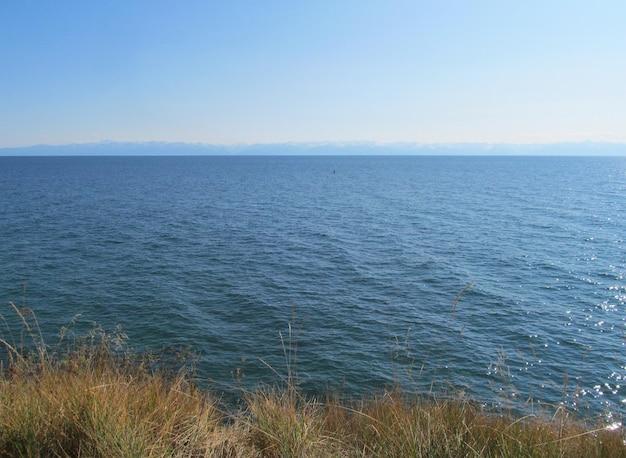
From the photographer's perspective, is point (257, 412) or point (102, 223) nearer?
point (257, 412)

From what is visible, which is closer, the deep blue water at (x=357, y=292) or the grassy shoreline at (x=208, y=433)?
the grassy shoreline at (x=208, y=433)

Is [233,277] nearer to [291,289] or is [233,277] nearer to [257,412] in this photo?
[291,289]

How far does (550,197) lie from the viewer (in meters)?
77.6

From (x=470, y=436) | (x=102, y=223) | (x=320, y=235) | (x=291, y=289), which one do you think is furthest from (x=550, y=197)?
(x=470, y=436)

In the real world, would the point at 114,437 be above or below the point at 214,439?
above

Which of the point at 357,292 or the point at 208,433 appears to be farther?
the point at 357,292

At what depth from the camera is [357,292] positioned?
27.4 metres

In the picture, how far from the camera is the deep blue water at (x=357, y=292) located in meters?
18.3

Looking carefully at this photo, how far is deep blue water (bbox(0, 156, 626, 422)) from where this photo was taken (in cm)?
1830

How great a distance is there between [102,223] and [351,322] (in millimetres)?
37678

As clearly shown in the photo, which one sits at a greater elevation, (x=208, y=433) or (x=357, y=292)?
(x=208, y=433)

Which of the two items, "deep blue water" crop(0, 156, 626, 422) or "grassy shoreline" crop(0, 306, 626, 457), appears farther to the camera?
"deep blue water" crop(0, 156, 626, 422)

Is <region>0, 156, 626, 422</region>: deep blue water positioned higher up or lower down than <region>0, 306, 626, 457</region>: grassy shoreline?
lower down

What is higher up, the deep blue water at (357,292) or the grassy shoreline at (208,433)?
the grassy shoreline at (208,433)
